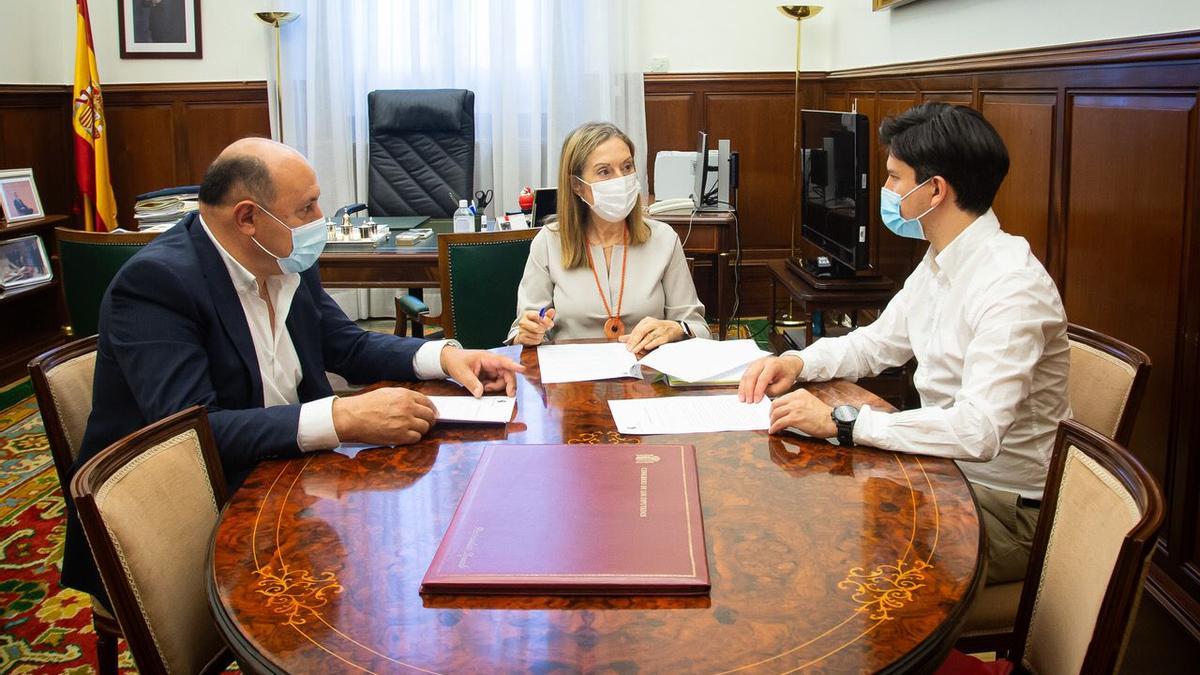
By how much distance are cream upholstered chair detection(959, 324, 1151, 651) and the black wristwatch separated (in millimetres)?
332

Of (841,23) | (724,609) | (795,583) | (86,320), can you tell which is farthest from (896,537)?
(841,23)

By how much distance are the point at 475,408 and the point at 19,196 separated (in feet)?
13.4

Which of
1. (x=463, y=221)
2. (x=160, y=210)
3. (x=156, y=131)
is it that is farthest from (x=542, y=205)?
(x=156, y=131)

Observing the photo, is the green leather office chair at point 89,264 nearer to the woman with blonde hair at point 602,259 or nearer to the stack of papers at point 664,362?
the woman with blonde hair at point 602,259

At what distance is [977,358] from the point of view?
5.73ft

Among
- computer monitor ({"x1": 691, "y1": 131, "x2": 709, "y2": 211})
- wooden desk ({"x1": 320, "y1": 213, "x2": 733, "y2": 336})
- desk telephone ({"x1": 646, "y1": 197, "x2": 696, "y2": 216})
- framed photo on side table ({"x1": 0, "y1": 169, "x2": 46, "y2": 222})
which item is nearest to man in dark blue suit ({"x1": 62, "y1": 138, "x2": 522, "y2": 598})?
wooden desk ({"x1": 320, "y1": 213, "x2": 733, "y2": 336})

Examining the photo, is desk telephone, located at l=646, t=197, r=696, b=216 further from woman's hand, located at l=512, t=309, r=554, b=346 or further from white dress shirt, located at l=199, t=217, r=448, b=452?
white dress shirt, located at l=199, t=217, r=448, b=452

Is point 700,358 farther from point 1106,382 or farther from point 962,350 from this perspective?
point 1106,382

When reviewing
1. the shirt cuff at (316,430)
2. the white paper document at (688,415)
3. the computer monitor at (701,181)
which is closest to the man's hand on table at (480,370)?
the white paper document at (688,415)

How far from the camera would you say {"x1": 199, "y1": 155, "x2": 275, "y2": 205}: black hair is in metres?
1.97

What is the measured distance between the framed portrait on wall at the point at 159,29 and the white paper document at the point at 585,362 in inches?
172

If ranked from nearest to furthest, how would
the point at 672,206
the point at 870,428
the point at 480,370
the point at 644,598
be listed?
the point at 644,598 → the point at 870,428 → the point at 480,370 → the point at 672,206

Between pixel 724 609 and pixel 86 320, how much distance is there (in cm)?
270

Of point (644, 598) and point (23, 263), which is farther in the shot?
point (23, 263)
